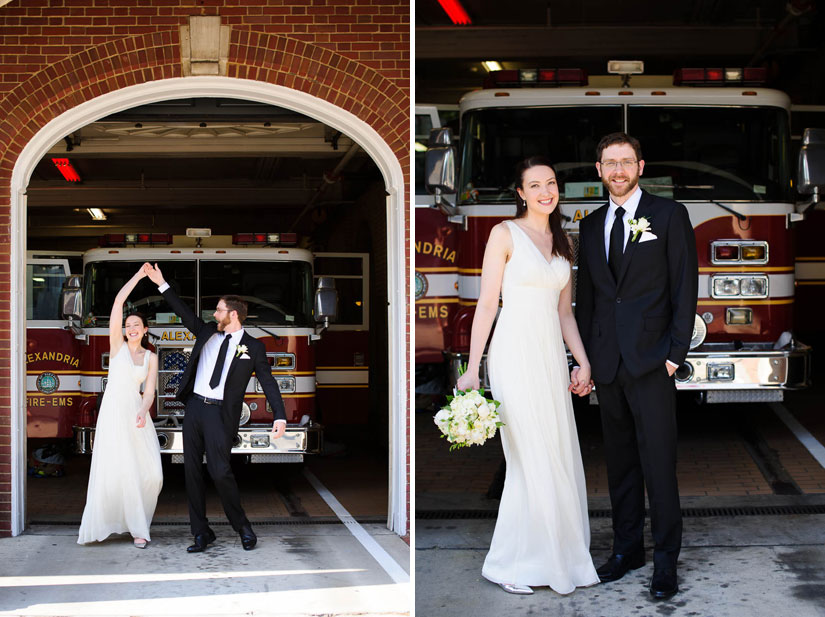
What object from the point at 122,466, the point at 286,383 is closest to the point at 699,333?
the point at 286,383

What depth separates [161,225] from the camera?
24.2 metres

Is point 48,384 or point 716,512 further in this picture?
point 48,384

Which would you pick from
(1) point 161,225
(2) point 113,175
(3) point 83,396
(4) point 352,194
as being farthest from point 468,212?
(1) point 161,225

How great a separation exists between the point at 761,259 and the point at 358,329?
25.2 ft

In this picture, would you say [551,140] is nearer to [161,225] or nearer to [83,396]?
[83,396]

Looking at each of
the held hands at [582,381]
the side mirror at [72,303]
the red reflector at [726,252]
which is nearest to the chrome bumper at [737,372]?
the red reflector at [726,252]

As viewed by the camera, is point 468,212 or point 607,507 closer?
point 607,507

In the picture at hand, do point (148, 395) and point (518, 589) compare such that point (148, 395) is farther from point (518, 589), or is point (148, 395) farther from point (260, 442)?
point (518, 589)

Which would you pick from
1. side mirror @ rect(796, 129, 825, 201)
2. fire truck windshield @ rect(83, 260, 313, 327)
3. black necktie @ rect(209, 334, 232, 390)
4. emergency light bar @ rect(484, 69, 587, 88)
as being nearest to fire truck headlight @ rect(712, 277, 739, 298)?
side mirror @ rect(796, 129, 825, 201)

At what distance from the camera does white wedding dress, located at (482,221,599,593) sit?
5.23 meters

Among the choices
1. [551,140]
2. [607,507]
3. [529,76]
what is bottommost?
[607,507]

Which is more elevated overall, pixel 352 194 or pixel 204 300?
pixel 352 194

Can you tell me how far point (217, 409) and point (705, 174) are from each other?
4186 millimetres

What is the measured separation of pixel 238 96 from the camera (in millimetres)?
8766
